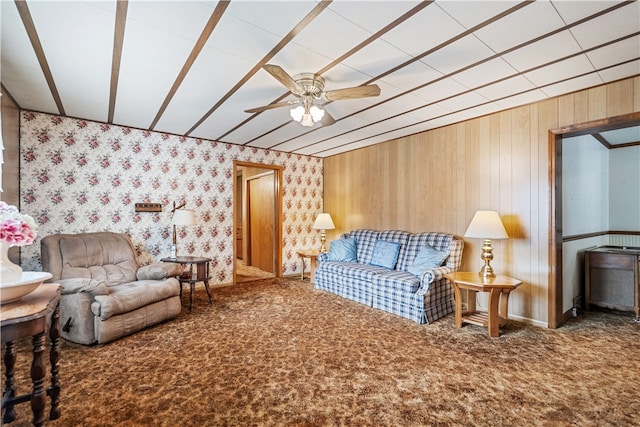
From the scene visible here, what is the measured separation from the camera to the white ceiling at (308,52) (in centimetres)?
188

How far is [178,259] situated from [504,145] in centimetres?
440

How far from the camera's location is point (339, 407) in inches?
73.7

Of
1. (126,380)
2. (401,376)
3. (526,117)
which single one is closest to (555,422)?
(401,376)

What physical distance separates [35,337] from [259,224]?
521 centimetres

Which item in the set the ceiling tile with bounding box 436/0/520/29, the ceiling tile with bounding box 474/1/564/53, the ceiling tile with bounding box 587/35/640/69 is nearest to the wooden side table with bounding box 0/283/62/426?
the ceiling tile with bounding box 436/0/520/29

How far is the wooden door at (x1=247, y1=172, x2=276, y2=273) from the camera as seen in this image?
6.05 metres

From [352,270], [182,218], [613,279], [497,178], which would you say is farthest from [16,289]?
[613,279]

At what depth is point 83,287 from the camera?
2764mm

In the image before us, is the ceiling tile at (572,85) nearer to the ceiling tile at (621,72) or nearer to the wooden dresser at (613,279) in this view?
the ceiling tile at (621,72)

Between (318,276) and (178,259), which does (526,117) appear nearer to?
(318,276)

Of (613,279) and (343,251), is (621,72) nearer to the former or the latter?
(613,279)

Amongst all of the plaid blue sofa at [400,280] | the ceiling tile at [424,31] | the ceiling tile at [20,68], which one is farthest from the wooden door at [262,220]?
the ceiling tile at [424,31]

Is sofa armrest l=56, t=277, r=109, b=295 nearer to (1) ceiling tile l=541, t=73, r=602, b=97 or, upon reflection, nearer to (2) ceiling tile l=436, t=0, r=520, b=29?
(2) ceiling tile l=436, t=0, r=520, b=29

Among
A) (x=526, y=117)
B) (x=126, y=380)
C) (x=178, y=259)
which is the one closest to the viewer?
(x=126, y=380)
